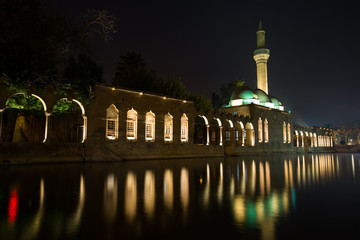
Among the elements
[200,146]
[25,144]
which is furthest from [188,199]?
[200,146]

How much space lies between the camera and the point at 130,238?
2949 mm

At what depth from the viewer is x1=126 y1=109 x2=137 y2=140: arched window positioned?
65.9ft

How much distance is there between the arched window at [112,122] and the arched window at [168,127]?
490 centimetres

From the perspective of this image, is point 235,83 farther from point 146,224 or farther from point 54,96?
point 146,224

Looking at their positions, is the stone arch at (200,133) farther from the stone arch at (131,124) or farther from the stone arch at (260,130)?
the stone arch at (131,124)

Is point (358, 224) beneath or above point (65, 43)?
beneath

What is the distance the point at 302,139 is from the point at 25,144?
48.3 m

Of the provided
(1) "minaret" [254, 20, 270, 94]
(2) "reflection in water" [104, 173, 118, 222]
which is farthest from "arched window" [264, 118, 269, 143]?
(2) "reflection in water" [104, 173, 118, 222]

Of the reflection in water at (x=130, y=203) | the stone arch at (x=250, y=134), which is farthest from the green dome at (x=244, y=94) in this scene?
the reflection in water at (x=130, y=203)

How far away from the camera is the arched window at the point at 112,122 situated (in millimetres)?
18986

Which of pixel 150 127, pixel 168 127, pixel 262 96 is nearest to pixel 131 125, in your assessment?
pixel 150 127

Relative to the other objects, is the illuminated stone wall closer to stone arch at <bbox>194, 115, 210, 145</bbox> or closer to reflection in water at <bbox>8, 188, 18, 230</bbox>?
stone arch at <bbox>194, 115, 210, 145</bbox>

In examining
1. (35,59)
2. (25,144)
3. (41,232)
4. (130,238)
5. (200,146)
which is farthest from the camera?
(200,146)

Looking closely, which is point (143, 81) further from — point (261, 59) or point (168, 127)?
point (261, 59)
